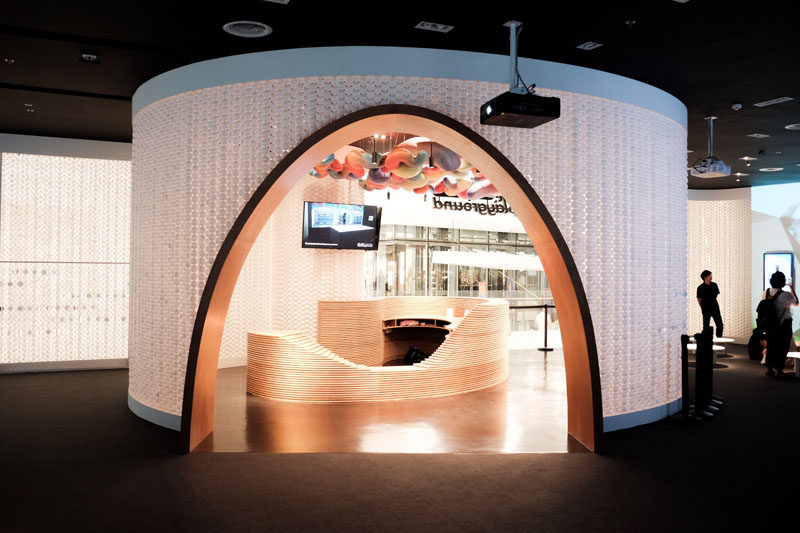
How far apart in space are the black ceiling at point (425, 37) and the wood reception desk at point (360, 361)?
359cm

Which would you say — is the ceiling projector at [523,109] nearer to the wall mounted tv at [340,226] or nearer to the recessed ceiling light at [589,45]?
the recessed ceiling light at [589,45]

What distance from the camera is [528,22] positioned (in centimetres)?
504

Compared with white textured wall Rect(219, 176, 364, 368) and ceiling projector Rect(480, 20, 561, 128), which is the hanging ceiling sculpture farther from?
ceiling projector Rect(480, 20, 561, 128)

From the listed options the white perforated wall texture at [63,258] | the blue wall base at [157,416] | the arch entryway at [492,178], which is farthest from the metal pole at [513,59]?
the white perforated wall texture at [63,258]

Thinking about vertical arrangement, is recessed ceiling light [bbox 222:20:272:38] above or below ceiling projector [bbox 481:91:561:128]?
above

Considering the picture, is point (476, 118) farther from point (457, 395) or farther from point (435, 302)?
point (435, 302)

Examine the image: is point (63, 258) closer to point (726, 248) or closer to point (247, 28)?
point (247, 28)

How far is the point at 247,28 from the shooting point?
5.27 m

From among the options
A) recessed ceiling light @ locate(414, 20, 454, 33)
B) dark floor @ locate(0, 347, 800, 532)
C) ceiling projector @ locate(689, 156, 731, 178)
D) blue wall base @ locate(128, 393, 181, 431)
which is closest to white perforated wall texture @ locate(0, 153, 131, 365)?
dark floor @ locate(0, 347, 800, 532)

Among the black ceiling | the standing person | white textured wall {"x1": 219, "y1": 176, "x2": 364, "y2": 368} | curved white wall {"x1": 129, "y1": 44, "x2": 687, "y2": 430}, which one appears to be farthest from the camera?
white textured wall {"x1": 219, "y1": 176, "x2": 364, "y2": 368}

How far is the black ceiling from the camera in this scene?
15.8 feet

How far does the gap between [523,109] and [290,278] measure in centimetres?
606

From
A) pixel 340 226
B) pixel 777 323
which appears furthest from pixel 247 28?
pixel 777 323

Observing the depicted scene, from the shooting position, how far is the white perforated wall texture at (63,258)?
9.34 m
